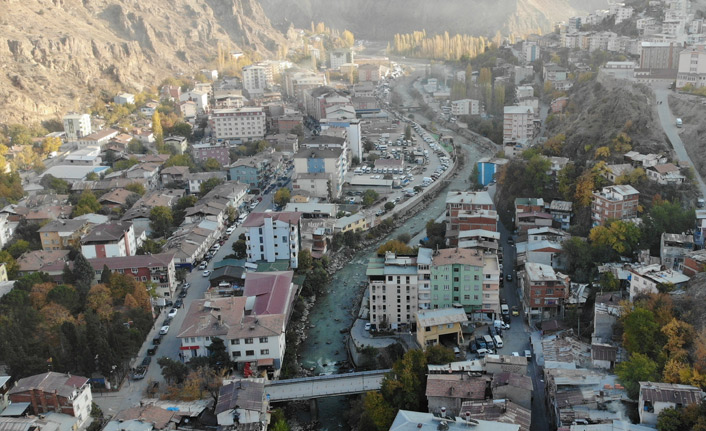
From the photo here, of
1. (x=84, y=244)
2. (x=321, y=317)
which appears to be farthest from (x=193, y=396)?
(x=84, y=244)

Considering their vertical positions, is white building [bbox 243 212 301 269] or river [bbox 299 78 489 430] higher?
white building [bbox 243 212 301 269]

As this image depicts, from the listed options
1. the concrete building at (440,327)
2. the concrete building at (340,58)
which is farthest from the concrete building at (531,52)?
the concrete building at (440,327)

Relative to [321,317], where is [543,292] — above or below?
above

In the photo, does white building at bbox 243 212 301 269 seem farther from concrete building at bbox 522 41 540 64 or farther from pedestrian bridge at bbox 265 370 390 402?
concrete building at bbox 522 41 540 64

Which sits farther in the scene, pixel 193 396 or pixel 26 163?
pixel 26 163

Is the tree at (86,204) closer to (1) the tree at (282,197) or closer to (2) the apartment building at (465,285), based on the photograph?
(1) the tree at (282,197)

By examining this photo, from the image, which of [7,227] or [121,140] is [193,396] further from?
[121,140]

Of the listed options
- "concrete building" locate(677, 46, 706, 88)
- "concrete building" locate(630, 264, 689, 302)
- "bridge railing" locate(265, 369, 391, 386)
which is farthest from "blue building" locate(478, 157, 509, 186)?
"bridge railing" locate(265, 369, 391, 386)
